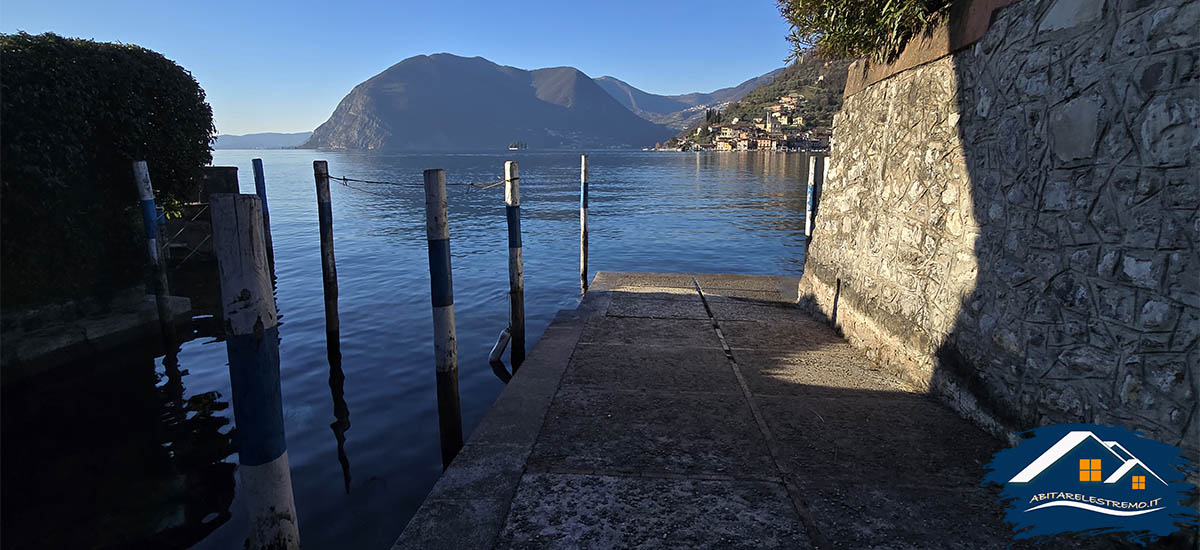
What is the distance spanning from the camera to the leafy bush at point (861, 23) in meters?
5.14

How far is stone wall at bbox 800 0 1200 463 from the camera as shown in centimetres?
266

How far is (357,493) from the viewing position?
17.3 feet

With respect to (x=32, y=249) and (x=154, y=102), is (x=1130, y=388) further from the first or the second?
(x=154, y=102)

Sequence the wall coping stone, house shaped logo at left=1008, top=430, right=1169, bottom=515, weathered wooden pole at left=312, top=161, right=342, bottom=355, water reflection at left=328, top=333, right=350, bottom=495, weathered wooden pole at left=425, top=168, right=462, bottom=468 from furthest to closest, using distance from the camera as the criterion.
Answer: weathered wooden pole at left=312, top=161, right=342, bottom=355
water reflection at left=328, top=333, right=350, bottom=495
weathered wooden pole at left=425, top=168, right=462, bottom=468
the wall coping stone
house shaped logo at left=1008, top=430, right=1169, bottom=515

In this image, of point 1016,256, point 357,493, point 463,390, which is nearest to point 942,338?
point 1016,256

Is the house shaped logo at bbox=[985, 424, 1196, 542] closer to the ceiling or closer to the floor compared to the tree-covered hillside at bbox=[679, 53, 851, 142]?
closer to the floor

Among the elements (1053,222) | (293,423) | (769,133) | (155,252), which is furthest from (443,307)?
(769,133)

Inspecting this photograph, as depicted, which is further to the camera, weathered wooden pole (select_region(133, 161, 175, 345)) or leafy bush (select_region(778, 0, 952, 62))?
weathered wooden pole (select_region(133, 161, 175, 345))

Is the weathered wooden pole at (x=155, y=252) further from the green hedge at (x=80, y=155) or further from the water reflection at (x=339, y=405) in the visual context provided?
the water reflection at (x=339, y=405)

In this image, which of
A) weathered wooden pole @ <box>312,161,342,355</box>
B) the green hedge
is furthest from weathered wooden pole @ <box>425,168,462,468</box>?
the green hedge

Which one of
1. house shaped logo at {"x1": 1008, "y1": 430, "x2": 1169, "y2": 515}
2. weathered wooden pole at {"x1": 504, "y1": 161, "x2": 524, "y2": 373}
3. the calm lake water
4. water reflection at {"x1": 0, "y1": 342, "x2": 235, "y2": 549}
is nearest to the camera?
house shaped logo at {"x1": 1008, "y1": 430, "x2": 1169, "y2": 515}

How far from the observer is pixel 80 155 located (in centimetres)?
834

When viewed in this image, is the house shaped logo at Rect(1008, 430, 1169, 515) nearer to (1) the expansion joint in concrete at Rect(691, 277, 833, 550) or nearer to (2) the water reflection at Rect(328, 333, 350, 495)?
(1) the expansion joint in concrete at Rect(691, 277, 833, 550)

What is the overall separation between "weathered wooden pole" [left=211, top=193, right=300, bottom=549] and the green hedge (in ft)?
24.9
